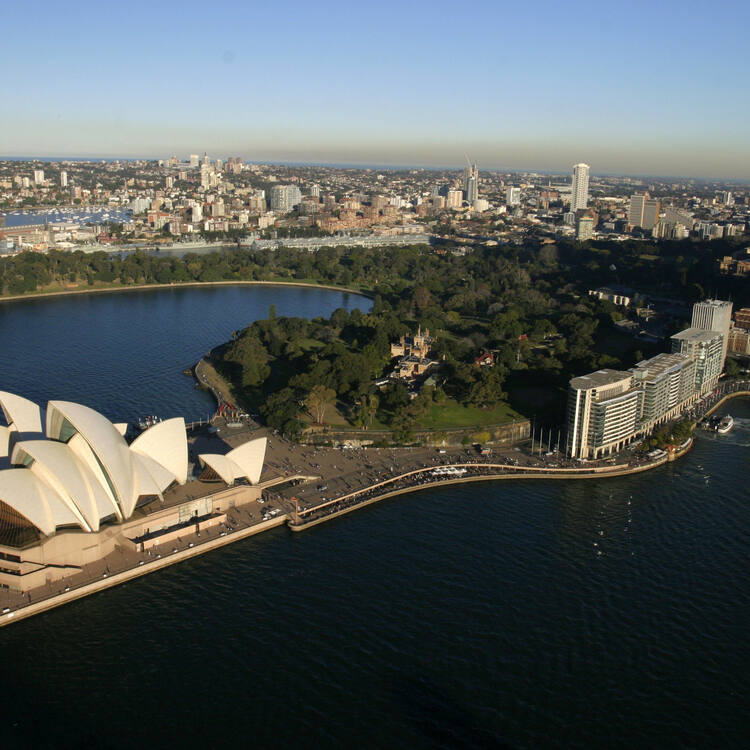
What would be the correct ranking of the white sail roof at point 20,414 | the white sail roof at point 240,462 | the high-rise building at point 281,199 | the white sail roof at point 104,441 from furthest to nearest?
the high-rise building at point 281,199 → the white sail roof at point 240,462 → the white sail roof at point 20,414 → the white sail roof at point 104,441

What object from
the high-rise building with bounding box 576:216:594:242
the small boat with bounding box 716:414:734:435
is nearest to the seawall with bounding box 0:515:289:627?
the small boat with bounding box 716:414:734:435

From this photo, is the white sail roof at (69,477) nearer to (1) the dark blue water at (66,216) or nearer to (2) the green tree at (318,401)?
(2) the green tree at (318,401)

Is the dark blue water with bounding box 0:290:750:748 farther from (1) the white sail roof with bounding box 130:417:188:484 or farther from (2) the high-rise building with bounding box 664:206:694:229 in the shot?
(2) the high-rise building with bounding box 664:206:694:229

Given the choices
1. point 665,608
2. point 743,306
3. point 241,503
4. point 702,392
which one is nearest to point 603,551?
point 665,608

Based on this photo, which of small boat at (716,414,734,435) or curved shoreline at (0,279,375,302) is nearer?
small boat at (716,414,734,435)

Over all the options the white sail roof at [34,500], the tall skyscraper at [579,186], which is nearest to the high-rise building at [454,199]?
the tall skyscraper at [579,186]

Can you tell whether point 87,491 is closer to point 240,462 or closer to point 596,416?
point 240,462
